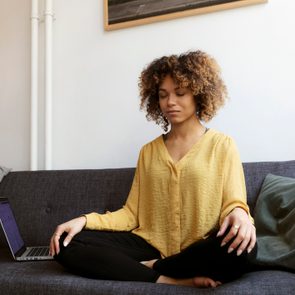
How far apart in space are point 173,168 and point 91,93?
33.2 inches

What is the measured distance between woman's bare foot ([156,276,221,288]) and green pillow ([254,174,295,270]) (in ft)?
0.62

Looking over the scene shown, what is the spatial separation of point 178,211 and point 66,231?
34 centimetres

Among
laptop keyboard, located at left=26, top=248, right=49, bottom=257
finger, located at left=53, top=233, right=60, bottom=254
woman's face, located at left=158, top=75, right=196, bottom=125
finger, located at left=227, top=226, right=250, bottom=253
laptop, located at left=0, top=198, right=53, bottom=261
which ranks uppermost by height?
woman's face, located at left=158, top=75, right=196, bottom=125

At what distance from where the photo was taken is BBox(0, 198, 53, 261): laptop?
1.34 m

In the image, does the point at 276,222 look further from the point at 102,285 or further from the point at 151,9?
the point at 151,9

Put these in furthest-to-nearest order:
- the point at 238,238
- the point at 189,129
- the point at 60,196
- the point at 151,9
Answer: the point at 151,9 → the point at 60,196 → the point at 189,129 → the point at 238,238

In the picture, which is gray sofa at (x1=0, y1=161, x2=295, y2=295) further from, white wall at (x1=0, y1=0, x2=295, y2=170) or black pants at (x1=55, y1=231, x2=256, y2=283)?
white wall at (x1=0, y1=0, x2=295, y2=170)

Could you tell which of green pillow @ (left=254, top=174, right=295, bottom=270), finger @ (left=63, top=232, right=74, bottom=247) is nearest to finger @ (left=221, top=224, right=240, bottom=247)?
green pillow @ (left=254, top=174, right=295, bottom=270)

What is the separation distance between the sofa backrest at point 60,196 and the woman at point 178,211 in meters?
0.22

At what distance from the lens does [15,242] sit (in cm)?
141

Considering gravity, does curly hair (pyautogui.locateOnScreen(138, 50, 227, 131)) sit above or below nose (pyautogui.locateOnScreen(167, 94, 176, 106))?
above

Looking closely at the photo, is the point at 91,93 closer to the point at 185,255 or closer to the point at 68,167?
the point at 68,167

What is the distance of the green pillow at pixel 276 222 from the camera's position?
3.64 feet

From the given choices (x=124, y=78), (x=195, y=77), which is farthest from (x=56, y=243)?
(x=124, y=78)
